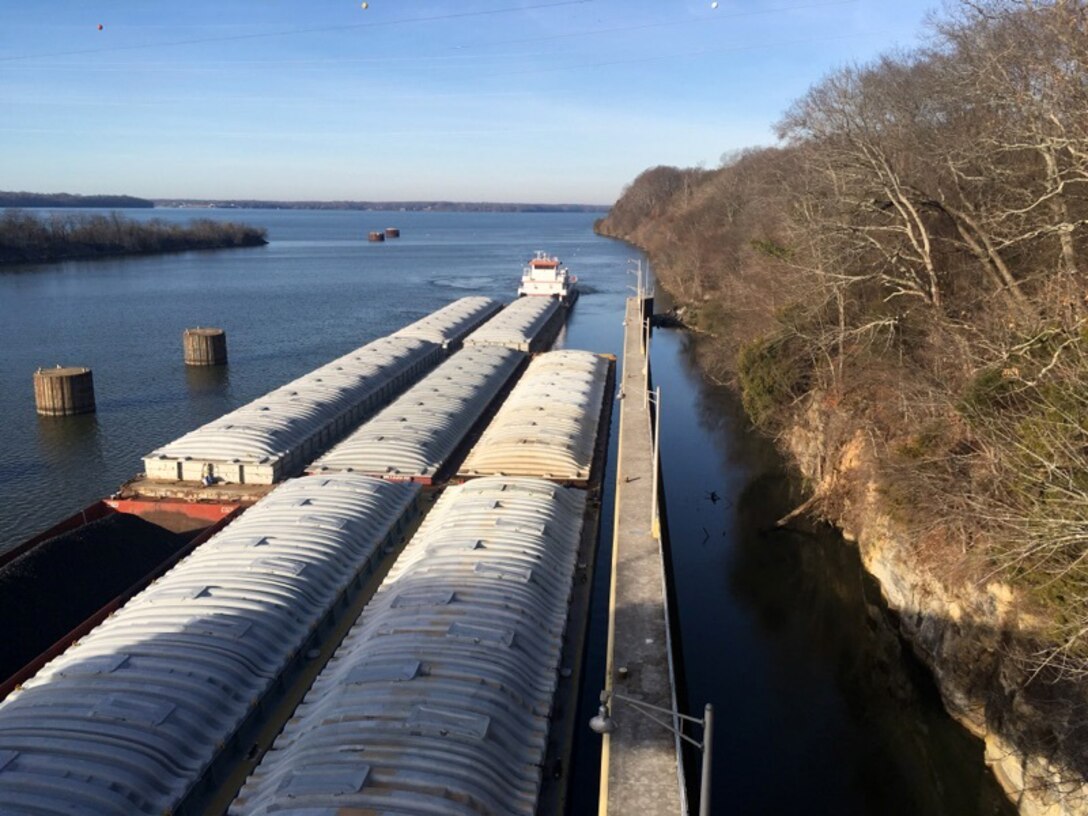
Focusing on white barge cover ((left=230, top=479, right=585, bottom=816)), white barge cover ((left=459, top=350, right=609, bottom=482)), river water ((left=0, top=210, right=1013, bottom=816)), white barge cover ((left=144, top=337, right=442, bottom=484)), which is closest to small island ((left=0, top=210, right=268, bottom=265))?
river water ((left=0, top=210, right=1013, bottom=816))

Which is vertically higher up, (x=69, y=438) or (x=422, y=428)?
(x=422, y=428)

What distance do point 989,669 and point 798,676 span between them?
4641mm

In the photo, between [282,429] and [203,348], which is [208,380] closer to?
[203,348]

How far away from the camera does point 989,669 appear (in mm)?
16922

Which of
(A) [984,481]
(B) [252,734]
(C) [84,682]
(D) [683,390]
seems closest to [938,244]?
(A) [984,481]

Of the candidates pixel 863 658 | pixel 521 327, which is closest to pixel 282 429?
pixel 863 658

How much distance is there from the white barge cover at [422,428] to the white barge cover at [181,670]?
4674 mm

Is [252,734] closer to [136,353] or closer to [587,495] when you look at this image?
[587,495]

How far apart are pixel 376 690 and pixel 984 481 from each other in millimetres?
13634

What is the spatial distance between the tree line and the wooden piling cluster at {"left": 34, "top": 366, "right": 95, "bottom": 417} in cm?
3041

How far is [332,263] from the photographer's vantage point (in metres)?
124

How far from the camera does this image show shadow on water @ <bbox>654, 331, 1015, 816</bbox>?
54.0 ft

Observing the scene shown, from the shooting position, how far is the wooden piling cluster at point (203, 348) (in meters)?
49.6

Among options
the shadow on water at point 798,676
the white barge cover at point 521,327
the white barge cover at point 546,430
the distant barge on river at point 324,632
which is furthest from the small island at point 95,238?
the shadow on water at point 798,676
